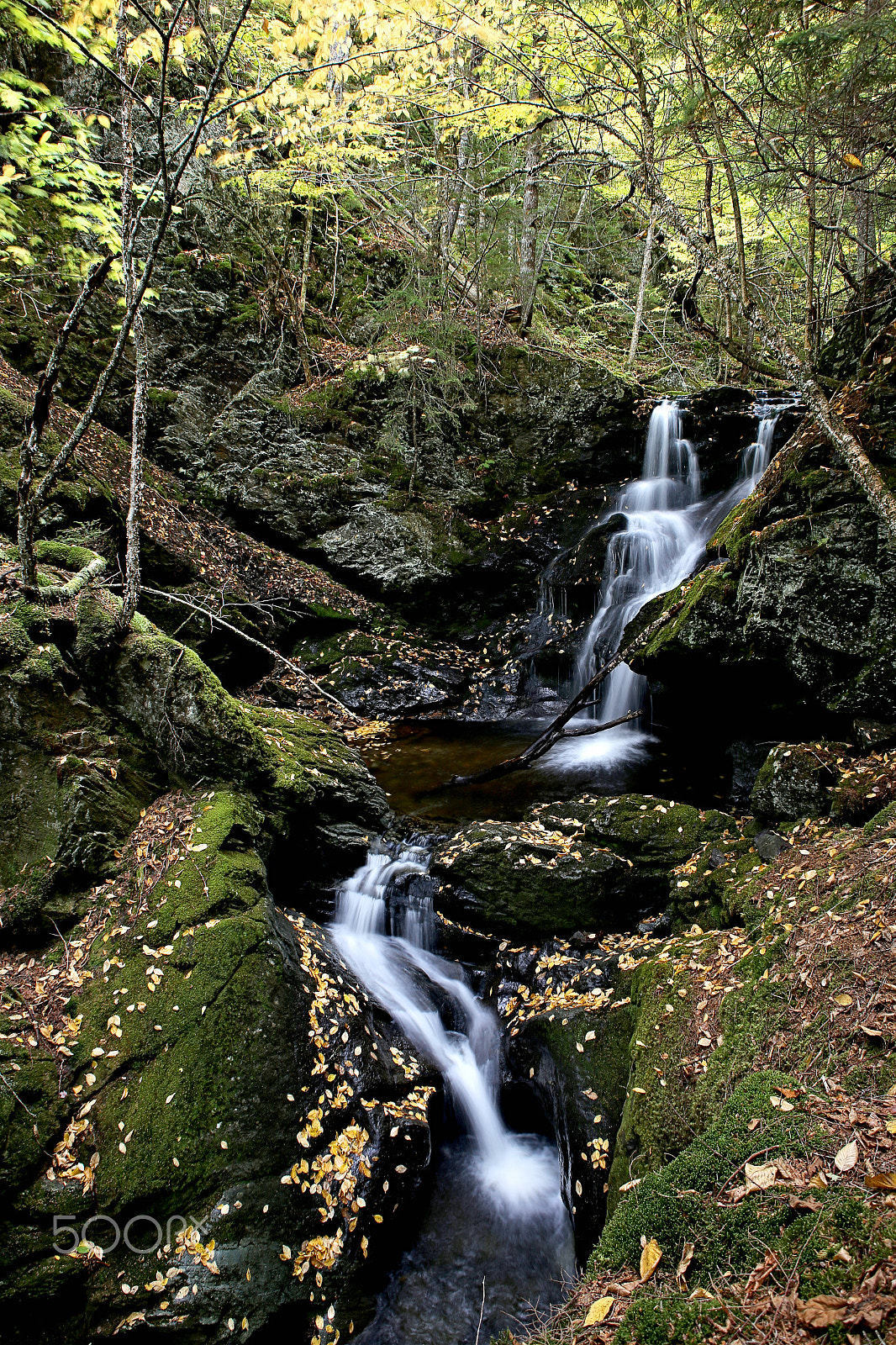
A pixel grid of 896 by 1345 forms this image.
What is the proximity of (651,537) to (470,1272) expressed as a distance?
10036mm

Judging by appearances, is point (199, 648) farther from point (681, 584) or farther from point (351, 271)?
point (351, 271)

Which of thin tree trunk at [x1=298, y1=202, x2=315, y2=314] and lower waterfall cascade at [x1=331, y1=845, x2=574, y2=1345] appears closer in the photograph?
lower waterfall cascade at [x1=331, y1=845, x2=574, y2=1345]

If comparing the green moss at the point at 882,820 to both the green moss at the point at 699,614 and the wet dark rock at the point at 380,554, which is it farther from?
the wet dark rock at the point at 380,554

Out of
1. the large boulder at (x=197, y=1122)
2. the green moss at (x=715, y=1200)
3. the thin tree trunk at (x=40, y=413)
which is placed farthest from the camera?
the thin tree trunk at (x=40, y=413)

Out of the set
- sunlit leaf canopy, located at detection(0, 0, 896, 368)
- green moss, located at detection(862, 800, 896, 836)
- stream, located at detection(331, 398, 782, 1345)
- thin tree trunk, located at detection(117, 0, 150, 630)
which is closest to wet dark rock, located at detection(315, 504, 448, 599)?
stream, located at detection(331, 398, 782, 1345)

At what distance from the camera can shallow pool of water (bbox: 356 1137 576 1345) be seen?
3273 mm

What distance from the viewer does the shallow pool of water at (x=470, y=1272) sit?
3.27 meters

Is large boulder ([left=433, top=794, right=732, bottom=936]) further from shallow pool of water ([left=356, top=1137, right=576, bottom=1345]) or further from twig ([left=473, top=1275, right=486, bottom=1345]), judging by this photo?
twig ([left=473, top=1275, right=486, bottom=1345])

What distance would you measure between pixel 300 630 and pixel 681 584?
6.62m

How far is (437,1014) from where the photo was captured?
5008mm

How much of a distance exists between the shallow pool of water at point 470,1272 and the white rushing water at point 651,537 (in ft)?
18.3

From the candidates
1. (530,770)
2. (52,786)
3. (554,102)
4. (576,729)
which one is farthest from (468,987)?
(554,102)

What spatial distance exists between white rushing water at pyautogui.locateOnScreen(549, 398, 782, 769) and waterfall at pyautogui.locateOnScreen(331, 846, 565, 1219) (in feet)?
12.5

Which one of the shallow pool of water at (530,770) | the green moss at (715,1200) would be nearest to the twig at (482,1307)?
the green moss at (715,1200)
